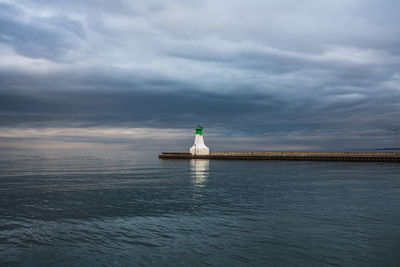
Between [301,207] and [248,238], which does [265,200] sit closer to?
[301,207]

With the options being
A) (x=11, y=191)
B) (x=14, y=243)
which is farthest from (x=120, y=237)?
(x=11, y=191)

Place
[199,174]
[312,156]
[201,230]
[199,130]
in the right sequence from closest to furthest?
[201,230] → [199,174] → [312,156] → [199,130]

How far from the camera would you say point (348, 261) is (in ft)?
36.7

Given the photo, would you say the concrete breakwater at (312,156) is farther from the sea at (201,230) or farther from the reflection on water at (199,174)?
the sea at (201,230)

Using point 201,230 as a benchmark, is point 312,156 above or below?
above

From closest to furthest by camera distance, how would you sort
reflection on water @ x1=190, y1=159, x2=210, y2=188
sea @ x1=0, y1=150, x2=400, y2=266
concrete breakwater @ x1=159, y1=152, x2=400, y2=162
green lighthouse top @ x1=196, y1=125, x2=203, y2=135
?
sea @ x1=0, y1=150, x2=400, y2=266 → reflection on water @ x1=190, y1=159, x2=210, y2=188 → concrete breakwater @ x1=159, y1=152, x2=400, y2=162 → green lighthouse top @ x1=196, y1=125, x2=203, y2=135

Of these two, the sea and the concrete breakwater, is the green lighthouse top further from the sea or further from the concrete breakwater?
the sea

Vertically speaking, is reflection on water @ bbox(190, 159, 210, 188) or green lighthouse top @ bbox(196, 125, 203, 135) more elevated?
green lighthouse top @ bbox(196, 125, 203, 135)

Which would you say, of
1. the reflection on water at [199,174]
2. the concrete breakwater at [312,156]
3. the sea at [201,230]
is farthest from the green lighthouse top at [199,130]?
the sea at [201,230]

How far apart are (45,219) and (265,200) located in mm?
14940

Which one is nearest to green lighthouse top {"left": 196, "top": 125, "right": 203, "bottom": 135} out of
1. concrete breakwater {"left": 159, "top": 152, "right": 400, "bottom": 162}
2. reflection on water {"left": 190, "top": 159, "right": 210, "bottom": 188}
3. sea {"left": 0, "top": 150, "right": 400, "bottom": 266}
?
concrete breakwater {"left": 159, "top": 152, "right": 400, "bottom": 162}

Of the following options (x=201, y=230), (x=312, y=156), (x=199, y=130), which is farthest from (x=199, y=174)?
(x=312, y=156)

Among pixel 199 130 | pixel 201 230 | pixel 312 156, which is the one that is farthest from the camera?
pixel 199 130

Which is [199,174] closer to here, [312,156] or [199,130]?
[199,130]
